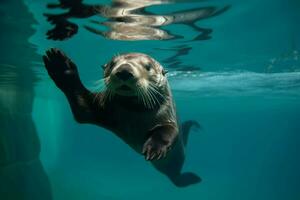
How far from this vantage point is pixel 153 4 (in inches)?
421

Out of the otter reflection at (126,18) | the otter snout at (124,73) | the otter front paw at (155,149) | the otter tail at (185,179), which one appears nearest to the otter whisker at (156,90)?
the otter snout at (124,73)

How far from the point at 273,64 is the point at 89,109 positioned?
1567 cm

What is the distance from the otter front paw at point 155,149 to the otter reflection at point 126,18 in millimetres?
Result: 6090

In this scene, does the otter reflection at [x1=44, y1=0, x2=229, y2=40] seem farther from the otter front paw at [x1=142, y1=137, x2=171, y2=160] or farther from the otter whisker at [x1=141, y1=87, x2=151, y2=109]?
the otter front paw at [x1=142, y1=137, x2=171, y2=160]

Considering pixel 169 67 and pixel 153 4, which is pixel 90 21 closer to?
pixel 153 4

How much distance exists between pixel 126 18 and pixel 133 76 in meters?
7.16

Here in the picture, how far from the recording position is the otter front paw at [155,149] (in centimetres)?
469

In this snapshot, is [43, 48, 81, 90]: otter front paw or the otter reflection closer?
[43, 48, 81, 90]: otter front paw

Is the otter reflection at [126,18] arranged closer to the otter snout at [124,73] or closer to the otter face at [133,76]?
the otter face at [133,76]

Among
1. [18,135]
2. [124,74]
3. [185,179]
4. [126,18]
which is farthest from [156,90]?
[18,135]

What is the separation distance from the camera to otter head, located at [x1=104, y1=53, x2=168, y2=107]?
5.12 m

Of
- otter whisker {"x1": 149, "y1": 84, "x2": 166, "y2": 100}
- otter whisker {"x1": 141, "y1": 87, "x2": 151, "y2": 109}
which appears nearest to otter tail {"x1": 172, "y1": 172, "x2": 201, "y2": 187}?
otter whisker {"x1": 149, "y1": 84, "x2": 166, "y2": 100}

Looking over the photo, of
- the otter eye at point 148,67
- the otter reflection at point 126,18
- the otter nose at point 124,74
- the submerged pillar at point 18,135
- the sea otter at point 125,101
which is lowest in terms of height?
the submerged pillar at point 18,135

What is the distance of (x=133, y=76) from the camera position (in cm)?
516
